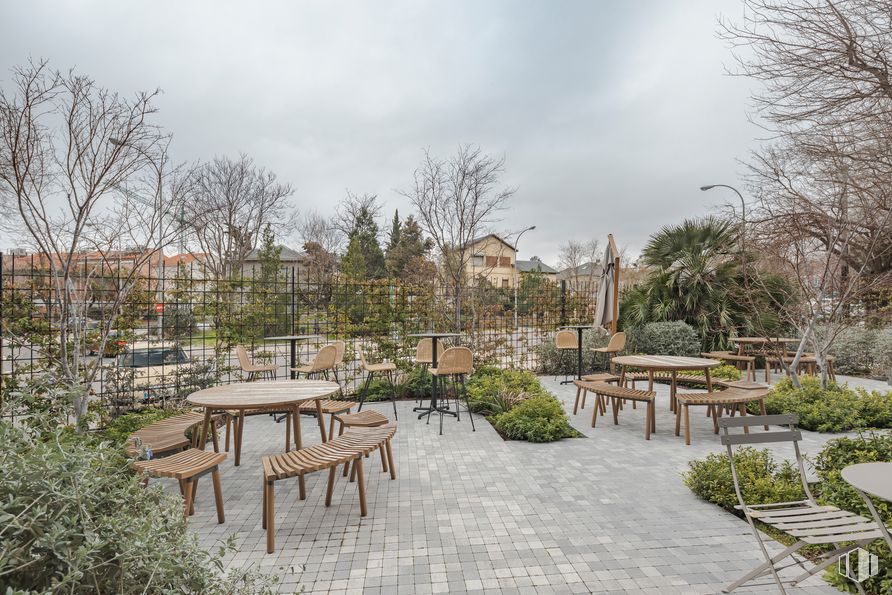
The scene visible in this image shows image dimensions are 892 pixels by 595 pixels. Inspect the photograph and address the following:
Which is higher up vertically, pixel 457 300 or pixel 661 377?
pixel 457 300

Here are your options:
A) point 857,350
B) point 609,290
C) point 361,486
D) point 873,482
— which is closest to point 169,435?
point 361,486

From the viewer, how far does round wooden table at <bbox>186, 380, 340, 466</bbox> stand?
3.64 m

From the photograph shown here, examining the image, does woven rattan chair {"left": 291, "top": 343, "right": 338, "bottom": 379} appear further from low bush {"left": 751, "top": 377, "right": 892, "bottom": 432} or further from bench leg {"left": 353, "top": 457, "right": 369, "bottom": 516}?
low bush {"left": 751, "top": 377, "right": 892, "bottom": 432}

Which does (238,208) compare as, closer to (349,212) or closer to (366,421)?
(349,212)

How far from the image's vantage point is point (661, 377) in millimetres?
9562

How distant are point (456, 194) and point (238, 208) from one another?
1400 centimetres

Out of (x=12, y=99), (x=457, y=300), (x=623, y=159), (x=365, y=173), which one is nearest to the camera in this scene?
(x=12, y=99)

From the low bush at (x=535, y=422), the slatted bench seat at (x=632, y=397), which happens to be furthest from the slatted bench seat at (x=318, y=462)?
the slatted bench seat at (x=632, y=397)

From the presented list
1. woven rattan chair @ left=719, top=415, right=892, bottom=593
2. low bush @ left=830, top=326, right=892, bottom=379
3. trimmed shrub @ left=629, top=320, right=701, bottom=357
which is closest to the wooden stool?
woven rattan chair @ left=719, top=415, right=892, bottom=593

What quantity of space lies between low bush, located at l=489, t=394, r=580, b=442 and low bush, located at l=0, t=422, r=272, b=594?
13.9 ft

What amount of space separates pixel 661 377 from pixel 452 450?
6.50 m

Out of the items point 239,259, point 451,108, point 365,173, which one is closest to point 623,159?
point 451,108

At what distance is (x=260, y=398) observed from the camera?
381cm

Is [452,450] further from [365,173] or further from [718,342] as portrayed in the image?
[365,173]
